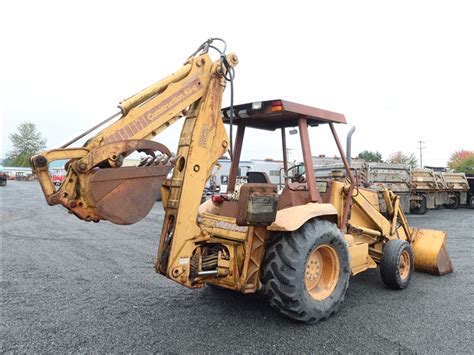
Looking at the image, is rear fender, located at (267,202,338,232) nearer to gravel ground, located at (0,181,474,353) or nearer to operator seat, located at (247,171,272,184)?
operator seat, located at (247,171,272,184)

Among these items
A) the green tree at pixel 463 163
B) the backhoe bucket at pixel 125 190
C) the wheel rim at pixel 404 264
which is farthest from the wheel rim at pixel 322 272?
the green tree at pixel 463 163

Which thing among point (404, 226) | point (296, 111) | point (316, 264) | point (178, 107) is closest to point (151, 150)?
point (178, 107)

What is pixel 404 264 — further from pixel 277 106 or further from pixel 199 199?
pixel 199 199

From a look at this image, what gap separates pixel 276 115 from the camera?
4.66m

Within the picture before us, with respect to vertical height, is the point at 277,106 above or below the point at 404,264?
above

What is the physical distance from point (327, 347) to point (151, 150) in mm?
2392

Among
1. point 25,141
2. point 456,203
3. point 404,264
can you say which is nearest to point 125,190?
point 404,264

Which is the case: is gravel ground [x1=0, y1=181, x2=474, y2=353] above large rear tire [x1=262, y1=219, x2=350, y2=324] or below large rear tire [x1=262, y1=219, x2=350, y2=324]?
below

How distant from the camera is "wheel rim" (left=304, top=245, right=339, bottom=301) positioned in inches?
168

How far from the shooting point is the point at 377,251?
19.1 feet

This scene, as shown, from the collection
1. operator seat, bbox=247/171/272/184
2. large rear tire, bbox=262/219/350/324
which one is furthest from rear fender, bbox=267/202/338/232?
operator seat, bbox=247/171/272/184

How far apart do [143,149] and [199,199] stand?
0.73 metres

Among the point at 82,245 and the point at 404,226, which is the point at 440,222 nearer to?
the point at 404,226

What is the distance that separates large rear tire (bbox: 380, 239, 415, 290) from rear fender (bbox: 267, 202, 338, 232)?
1.44m
